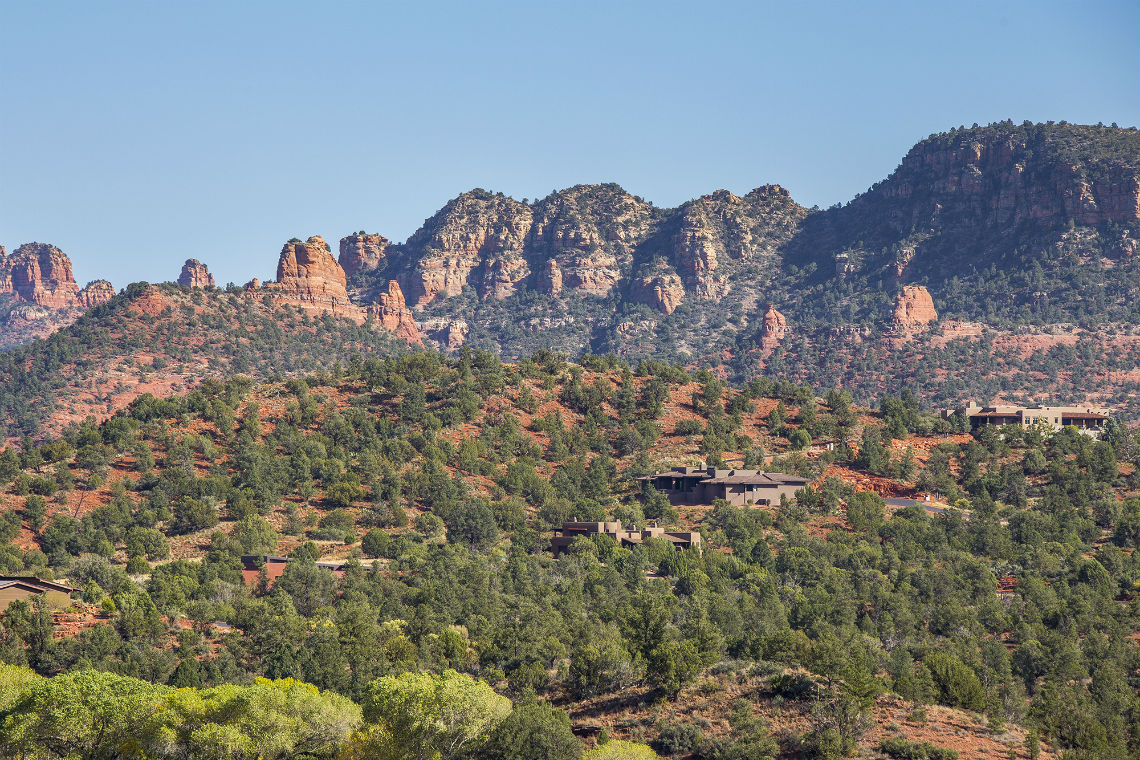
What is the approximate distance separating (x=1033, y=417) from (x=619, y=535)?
71868mm

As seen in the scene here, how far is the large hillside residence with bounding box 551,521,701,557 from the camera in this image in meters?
113

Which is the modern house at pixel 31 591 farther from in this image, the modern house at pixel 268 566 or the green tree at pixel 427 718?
the green tree at pixel 427 718

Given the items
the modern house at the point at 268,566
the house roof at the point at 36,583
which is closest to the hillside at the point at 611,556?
the modern house at the point at 268,566

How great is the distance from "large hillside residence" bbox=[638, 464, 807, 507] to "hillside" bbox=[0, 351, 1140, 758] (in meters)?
3.61

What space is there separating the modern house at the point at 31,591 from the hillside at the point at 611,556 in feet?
6.49

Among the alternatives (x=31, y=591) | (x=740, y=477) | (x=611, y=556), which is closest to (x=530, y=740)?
(x=31, y=591)

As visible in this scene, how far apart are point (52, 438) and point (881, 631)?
140217 mm

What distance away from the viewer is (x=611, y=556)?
350ft

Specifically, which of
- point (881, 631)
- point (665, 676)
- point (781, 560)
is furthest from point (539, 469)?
point (665, 676)

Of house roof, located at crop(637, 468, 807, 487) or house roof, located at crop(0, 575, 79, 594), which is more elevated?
house roof, located at crop(0, 575, 79, 594)

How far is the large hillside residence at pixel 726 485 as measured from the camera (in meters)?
127

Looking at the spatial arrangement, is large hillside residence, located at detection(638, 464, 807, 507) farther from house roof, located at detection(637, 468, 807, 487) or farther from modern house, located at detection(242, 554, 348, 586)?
modern house, located at detection(242, 554, 348, 586)

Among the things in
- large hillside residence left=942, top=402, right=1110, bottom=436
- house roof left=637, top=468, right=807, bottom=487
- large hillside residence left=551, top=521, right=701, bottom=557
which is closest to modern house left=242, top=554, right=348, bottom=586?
large hillside residence left=551, top=521, right=701, bottom=557

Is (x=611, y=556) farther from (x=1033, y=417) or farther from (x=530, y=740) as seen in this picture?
(x=1033, y=417)
